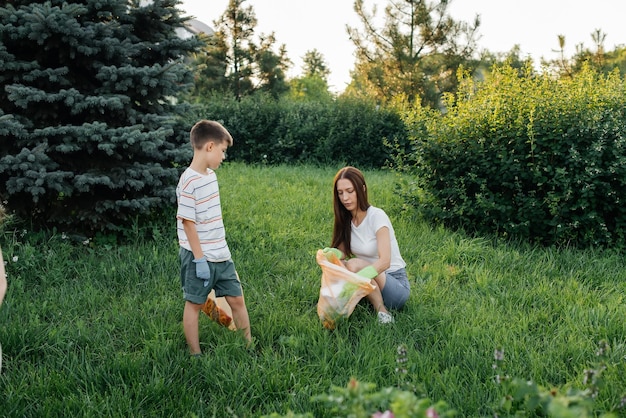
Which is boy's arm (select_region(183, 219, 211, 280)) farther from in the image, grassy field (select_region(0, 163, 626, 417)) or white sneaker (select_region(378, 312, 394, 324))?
white sneaker (select_region(378, 312, 394, 324))

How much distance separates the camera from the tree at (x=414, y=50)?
63.4 ft

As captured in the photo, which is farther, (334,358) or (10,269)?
(10,269)

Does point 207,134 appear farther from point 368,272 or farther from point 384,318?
point 384,318

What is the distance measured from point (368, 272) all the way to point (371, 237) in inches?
15.5

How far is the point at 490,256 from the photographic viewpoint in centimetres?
528

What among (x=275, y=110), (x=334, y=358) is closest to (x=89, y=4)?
(x=334, y=358)

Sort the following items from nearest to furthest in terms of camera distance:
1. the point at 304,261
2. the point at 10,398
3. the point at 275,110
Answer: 1. the point at 10,398
2. the point at 304,261
3. the point at 275,110

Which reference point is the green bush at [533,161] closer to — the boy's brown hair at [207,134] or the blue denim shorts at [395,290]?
the blue denim shorts at [395,290]

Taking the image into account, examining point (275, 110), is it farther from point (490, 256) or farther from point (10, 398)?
point (10, 398)

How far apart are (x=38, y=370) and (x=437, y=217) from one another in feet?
14.9

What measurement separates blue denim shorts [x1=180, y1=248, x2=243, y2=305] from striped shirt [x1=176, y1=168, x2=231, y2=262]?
0.06 m

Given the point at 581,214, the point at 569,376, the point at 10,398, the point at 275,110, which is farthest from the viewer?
the point at 275,110

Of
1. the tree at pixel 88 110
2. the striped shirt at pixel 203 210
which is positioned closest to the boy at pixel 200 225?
the striped shirt at pixel 203 210

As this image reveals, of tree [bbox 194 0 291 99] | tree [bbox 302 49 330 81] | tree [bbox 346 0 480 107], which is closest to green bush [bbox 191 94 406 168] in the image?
tree [bbox 346 0 480 107]
